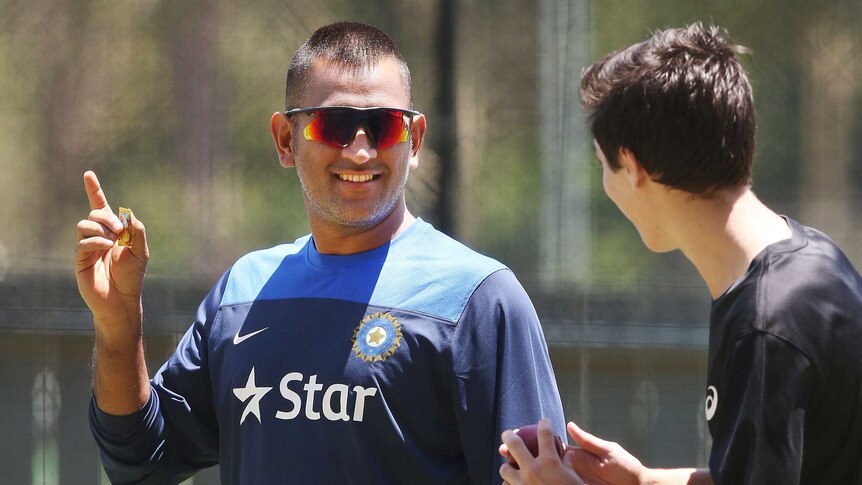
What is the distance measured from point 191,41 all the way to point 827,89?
2300mm

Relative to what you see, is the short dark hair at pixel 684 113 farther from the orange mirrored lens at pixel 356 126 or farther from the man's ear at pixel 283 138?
the man's ear at pixel 283 138

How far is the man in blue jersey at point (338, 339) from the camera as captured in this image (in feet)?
7.28

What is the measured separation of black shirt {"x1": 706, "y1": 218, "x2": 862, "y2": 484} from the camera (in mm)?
1531

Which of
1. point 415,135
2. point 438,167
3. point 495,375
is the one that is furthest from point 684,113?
point 438,167

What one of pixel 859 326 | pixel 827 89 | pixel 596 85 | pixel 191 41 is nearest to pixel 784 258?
pixel 859 326

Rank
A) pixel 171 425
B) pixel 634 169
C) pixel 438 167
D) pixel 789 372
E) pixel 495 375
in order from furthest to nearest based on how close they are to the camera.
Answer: pixel 438 167 < pixel 171 425 < pixel 495 375 < pixel 634 169 < pixel 789 372

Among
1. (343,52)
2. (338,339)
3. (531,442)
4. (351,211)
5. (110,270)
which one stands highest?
(343,52)

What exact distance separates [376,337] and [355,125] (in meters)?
0.48

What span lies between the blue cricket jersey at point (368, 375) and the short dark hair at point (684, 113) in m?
0.61

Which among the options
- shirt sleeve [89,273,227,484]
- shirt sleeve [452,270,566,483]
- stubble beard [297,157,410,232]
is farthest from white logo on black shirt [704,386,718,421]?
shirt sleeve [89,273,227,484]

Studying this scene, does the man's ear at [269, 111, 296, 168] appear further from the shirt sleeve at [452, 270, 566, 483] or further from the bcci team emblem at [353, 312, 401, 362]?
the shirt sleeve at [452, 270, 566, 483]

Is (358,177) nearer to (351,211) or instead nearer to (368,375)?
(351,211)

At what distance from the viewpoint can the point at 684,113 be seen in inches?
67.0

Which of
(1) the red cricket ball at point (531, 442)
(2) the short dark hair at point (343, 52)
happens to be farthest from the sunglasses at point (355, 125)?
(1) the red cricket ball at point (531, 442)
